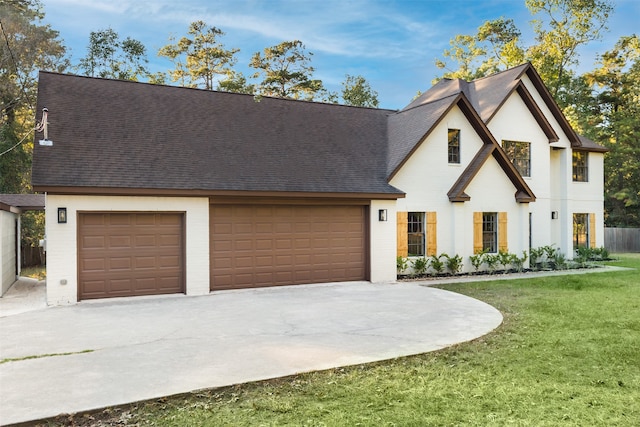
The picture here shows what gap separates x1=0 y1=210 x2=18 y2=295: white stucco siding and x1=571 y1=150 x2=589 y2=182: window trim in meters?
21.1

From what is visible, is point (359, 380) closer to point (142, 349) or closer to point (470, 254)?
point (142, 349)

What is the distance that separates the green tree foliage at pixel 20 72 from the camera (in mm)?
24266

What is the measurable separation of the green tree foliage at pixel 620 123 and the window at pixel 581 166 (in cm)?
1289

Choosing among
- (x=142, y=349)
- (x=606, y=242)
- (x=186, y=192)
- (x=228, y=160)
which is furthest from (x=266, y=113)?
(x=606, y=242)

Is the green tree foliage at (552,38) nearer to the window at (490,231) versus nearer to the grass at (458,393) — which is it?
the window at (490,231)

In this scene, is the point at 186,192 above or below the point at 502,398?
above

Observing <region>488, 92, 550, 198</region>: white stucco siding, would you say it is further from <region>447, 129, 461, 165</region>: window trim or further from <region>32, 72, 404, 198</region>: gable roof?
<region>32, 72, 404, 198</region>: gable roof

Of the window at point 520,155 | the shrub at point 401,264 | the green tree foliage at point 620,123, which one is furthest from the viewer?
the green tree foliage at point 620,123

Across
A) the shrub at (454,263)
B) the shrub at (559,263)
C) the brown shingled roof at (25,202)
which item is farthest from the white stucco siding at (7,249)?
the shrub at (559,263)

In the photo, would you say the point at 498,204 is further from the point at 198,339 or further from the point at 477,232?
the point at 198,339

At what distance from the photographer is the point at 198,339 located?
24.1ft

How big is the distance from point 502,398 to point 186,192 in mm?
8581

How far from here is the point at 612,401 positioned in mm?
4922

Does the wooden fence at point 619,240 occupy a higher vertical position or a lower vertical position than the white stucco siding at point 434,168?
lower
